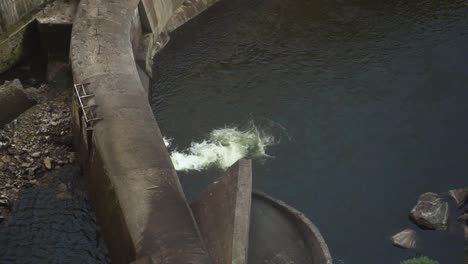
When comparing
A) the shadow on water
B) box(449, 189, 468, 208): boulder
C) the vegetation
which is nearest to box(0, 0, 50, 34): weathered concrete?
the shadow on water

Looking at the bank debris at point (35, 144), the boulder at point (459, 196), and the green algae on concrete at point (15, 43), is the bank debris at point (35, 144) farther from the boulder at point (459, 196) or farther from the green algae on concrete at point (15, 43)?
the boulder at point (459, 196)

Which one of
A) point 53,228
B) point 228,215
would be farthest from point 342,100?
point 53,228

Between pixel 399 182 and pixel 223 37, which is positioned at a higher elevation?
pixel 223 37

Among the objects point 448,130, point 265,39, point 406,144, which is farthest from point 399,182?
point 265,39

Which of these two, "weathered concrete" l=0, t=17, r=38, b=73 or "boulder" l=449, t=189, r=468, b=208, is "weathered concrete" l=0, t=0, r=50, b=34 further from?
"boulder" l=449, t=189, r=468, b=208

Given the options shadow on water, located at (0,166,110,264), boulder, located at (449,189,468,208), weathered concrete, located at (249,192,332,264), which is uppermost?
shadow on water, located at (0,166,110,264)

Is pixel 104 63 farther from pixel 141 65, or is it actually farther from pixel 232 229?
pixel 232 229
